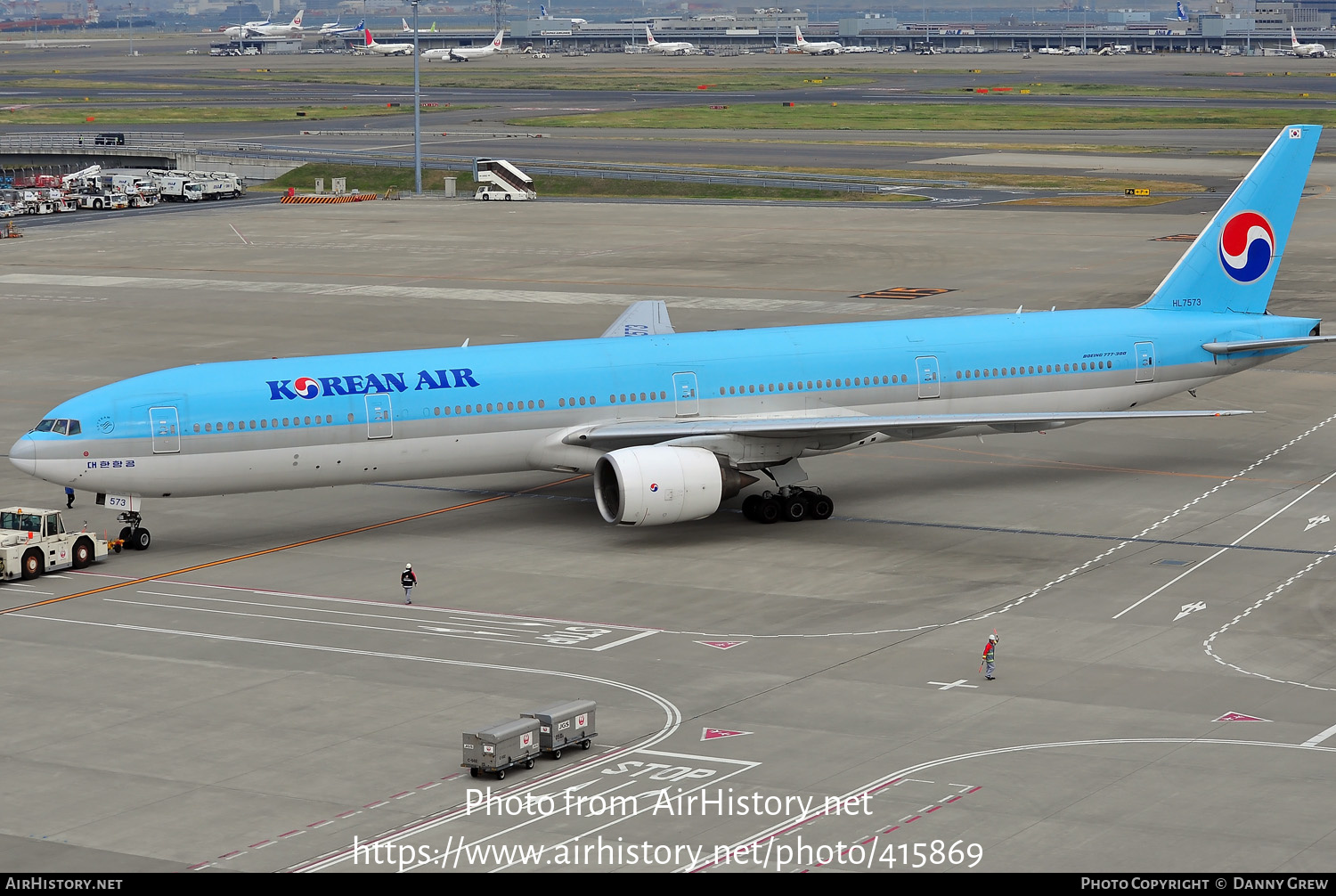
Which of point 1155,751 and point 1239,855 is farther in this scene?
point 1155,751

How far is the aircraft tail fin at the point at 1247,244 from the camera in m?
51.3

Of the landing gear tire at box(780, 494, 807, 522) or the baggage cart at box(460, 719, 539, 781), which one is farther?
the landing gear tire at box(780, 494, 807, 522)

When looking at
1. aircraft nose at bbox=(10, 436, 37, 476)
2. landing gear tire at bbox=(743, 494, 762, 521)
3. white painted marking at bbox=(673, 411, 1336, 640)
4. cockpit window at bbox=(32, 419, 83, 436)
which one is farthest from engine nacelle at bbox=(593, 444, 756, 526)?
aircraft nose at bbox=(10, 436, 37, 476)

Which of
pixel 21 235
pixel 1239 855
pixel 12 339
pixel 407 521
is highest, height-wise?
pixel 21 235

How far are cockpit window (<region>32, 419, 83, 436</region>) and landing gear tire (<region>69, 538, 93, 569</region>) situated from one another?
8.55 ft

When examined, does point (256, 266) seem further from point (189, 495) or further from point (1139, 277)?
point (189, 495)

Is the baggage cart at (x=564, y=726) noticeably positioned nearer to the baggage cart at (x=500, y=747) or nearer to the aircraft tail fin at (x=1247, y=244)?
the baggage cart at (x=500, y=747)

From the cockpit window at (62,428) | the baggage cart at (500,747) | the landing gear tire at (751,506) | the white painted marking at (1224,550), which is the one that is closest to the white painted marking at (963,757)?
the baggage cart at (500,747)

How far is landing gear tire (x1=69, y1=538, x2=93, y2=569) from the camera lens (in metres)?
41.0

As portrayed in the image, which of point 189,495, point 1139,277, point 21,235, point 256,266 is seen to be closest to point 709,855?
point 189,495

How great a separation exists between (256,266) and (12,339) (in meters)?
23.7

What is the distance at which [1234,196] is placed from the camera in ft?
170

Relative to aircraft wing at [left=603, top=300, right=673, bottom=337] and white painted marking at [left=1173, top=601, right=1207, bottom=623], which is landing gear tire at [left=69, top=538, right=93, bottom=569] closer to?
aircraft wing at [left=603, top=300, right=673, bottom=337]

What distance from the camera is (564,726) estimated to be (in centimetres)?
2789
